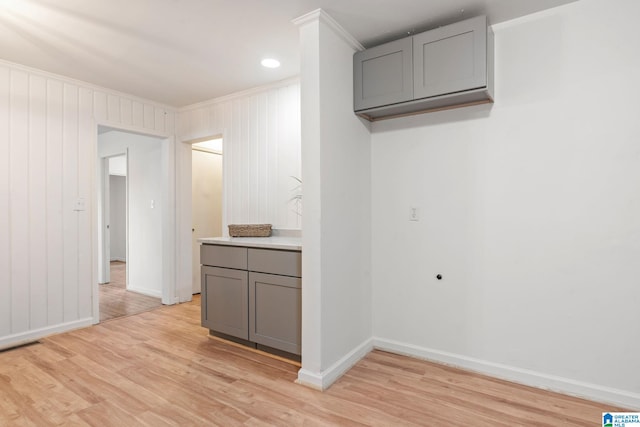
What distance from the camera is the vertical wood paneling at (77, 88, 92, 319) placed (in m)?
3.56

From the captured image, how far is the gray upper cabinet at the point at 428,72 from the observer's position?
2250 mm

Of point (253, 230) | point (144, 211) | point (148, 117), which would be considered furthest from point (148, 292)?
point (253, 230)

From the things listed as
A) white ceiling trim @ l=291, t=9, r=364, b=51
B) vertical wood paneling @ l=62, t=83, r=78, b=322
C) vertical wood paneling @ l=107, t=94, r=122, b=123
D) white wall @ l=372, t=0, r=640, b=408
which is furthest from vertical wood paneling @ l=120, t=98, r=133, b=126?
white wall @ l=372, t=0, r=640, b=408

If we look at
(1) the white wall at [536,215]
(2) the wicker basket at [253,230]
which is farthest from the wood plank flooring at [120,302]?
(1) the white wall at [536,215]

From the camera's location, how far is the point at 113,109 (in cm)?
382

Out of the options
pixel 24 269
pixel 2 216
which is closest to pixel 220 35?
pixel 2 216

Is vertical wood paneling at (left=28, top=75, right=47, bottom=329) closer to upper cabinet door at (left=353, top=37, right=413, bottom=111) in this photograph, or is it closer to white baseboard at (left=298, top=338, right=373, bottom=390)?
white baseboard at (left=298, top=338, right=373, bottom=390)

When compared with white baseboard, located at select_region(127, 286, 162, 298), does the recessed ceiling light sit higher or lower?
higher

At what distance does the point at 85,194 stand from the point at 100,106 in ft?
3.19

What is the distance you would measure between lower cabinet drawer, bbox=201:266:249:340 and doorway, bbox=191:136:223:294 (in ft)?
5.42

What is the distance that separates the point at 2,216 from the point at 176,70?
2.03 metres

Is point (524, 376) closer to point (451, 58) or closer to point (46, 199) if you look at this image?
point (451, 58)

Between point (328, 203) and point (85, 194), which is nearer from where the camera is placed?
point (328, 203)

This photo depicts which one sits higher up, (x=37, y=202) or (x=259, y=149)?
(x=259, y=149)
